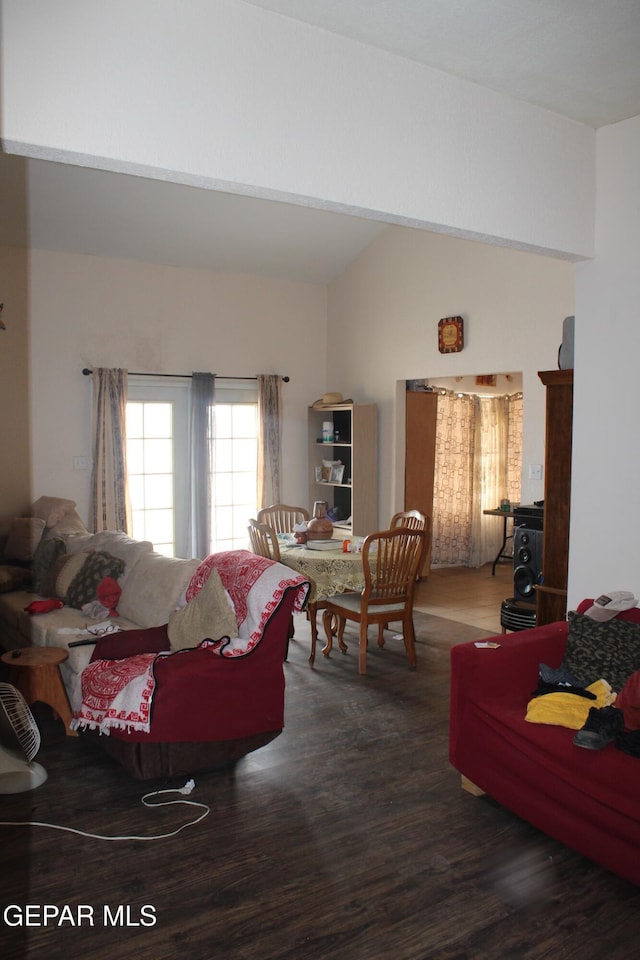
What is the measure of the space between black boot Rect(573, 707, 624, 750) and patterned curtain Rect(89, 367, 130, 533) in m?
4.79

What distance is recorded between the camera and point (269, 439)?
761 centimetres

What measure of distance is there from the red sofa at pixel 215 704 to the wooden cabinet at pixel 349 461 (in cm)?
378

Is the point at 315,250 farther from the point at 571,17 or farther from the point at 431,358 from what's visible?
the point at 571,17

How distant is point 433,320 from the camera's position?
687 centimetres

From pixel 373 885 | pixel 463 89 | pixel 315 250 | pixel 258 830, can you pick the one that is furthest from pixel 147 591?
pixel 315 250

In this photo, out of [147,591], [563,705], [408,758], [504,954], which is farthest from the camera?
[147,591]

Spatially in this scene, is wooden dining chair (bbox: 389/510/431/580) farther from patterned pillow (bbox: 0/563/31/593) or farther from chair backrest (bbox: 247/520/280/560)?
patterned pillow (bbox: 0/563/31/593)

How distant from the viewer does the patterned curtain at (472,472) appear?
330 inches

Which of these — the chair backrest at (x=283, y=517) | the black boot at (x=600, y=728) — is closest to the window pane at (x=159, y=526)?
the chair backrest at (x=283, y=517)

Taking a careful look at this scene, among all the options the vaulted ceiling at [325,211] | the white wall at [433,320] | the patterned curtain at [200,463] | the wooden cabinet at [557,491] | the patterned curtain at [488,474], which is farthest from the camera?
the patterned curtain at [488,474]

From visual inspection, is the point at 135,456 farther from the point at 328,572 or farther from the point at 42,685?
the point at 42,685

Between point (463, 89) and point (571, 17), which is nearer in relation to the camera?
point (571, 17)

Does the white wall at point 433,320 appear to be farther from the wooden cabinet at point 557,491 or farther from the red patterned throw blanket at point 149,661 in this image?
the red patterned throw blanket at point 149,661

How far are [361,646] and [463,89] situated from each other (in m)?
3.26
